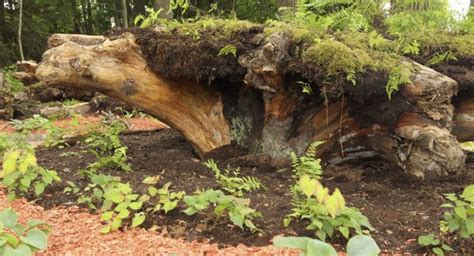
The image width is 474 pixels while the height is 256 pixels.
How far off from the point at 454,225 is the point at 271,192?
1.50 m

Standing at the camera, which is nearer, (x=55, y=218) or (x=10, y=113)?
(x=55, y=218)

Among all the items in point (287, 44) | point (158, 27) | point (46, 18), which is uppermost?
point (46, 18)

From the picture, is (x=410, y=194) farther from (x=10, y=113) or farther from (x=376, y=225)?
(x=10, y=113)

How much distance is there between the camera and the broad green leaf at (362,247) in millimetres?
1528

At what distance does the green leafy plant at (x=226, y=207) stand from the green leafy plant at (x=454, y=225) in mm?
1132

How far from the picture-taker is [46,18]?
60.4 feet

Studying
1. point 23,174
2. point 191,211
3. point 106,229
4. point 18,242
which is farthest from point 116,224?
point 23,174

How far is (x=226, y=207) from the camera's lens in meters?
2.98

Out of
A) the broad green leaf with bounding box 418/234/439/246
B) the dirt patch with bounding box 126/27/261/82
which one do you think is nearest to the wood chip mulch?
the broad green leaf with bounding box 418/234/439/246

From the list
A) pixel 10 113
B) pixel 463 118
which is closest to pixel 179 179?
pixel 463 118

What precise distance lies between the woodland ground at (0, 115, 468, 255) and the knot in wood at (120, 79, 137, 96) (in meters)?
0.72

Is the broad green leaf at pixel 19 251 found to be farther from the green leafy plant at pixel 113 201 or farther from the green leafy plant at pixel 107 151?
the green leafy plant at pixel 107 151

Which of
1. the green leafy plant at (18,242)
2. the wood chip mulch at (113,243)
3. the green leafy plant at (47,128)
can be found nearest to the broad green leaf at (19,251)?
the green leafy plant at (18,242)

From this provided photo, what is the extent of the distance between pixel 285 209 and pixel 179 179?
3.71ft
